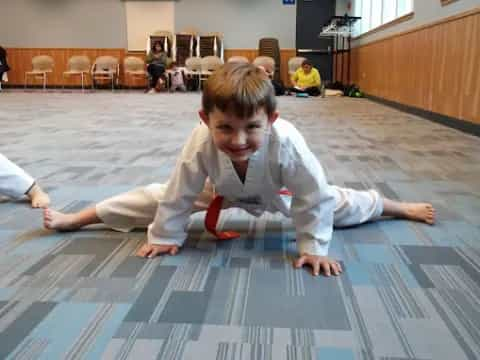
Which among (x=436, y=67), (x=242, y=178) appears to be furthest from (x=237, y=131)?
(x=436, y=67)

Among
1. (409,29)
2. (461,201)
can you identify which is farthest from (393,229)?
(409,29)

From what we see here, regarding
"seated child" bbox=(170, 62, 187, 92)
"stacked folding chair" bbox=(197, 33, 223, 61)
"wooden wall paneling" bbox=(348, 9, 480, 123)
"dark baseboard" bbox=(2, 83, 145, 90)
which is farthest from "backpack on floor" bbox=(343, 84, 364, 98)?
"dark baseboard" bbox=(2, 83, 145, 90)

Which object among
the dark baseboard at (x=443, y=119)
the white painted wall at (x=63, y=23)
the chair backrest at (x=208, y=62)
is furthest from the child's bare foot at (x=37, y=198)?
the white painted wall at (x=63, y=23)

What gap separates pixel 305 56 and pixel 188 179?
1109cm

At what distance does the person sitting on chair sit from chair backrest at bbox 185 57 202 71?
A: 506 mm

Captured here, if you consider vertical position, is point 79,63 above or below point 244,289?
above

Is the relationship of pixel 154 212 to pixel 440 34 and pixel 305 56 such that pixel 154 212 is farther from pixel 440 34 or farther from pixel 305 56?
pixel 305 56

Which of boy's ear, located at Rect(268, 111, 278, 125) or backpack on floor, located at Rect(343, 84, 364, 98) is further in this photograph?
backpack on floor, located at Rect(343, 84, 364, 98)

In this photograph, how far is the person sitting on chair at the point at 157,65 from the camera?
1112 cm

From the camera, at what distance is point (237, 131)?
1.22 meters

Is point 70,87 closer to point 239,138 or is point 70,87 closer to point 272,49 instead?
point 272,49

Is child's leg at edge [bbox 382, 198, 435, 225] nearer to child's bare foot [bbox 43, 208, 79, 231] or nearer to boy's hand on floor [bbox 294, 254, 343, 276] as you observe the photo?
boy's hand on floor [bbox 294, 254, 343, 276]

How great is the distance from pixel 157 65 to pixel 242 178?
33.3 feet

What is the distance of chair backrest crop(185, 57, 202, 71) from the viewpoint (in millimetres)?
11206
